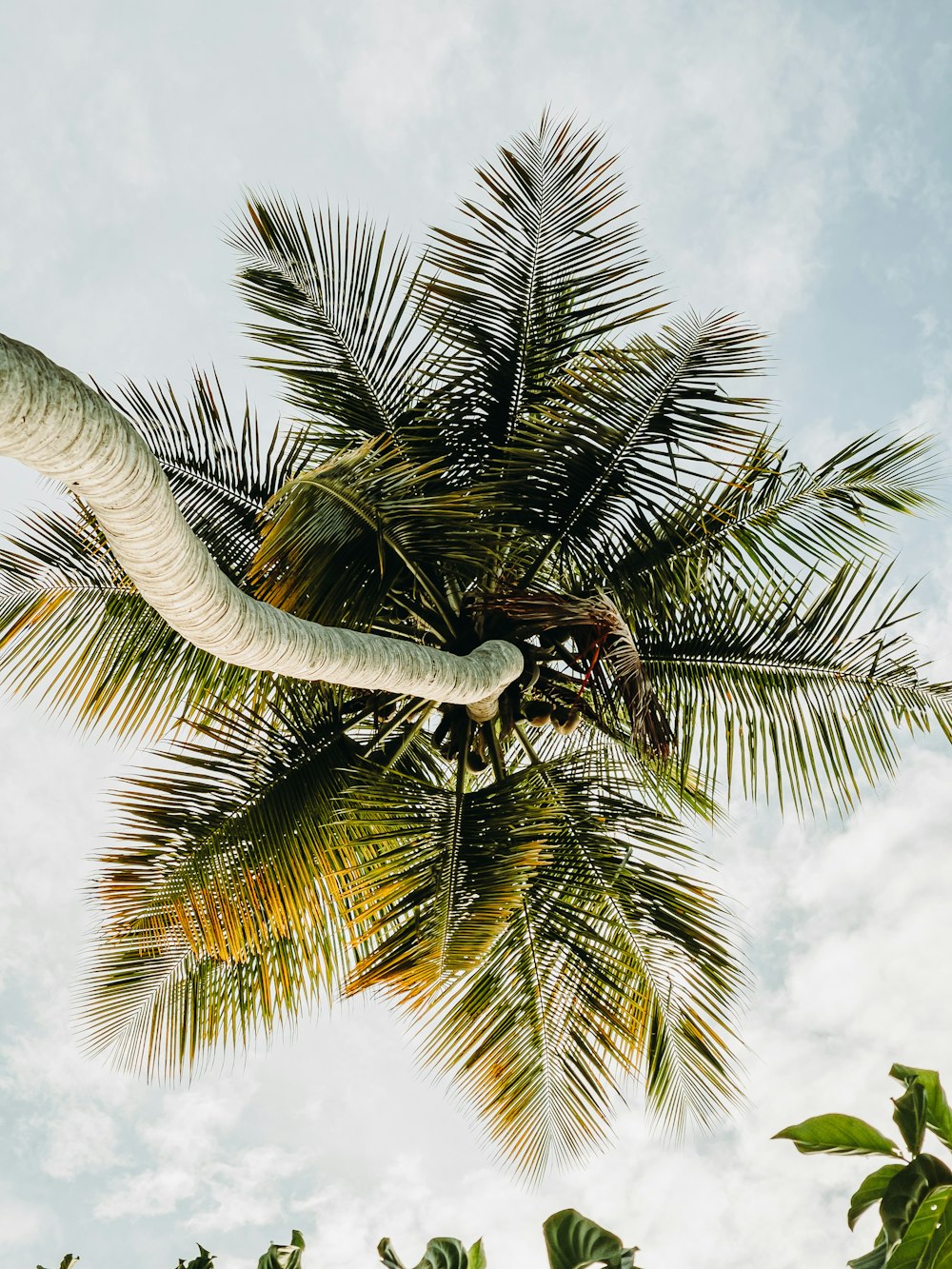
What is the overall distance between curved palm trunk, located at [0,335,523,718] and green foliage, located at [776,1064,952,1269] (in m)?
1.88

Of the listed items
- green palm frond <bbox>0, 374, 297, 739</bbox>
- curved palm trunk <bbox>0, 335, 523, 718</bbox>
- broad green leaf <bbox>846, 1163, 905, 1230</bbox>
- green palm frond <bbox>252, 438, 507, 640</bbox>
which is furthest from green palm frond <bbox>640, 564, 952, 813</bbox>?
broad green leaf <bbox>846, 1163, 905, 1230</bbox>

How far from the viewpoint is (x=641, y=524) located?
5.09 metres

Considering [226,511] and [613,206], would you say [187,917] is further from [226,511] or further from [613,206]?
[613,206]

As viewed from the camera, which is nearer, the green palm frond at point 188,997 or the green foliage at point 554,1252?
the green foliage at point 554,1252

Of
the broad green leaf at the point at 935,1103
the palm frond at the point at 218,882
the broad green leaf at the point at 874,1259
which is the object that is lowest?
the broad green leaf at the point at 874,1259

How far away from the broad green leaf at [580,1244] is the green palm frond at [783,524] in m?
3.80

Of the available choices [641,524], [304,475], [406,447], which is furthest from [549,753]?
[304,475]

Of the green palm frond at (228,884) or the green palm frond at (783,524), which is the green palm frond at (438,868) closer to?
the green palm frond at (228,884)

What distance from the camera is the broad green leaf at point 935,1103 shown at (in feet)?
4.80

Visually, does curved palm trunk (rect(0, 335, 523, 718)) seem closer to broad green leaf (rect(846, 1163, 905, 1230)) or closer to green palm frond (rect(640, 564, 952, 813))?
green palm frond (rect(640, 564, 952, 813))

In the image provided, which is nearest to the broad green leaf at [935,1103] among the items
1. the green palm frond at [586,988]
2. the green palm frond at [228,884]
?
the green palm frond at [228,884]

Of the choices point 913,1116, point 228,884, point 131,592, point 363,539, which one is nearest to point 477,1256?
point 913,1116

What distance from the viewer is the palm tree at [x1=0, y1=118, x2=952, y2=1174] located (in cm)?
457

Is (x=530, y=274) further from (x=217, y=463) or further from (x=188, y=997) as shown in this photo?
(x=188, y=997)
